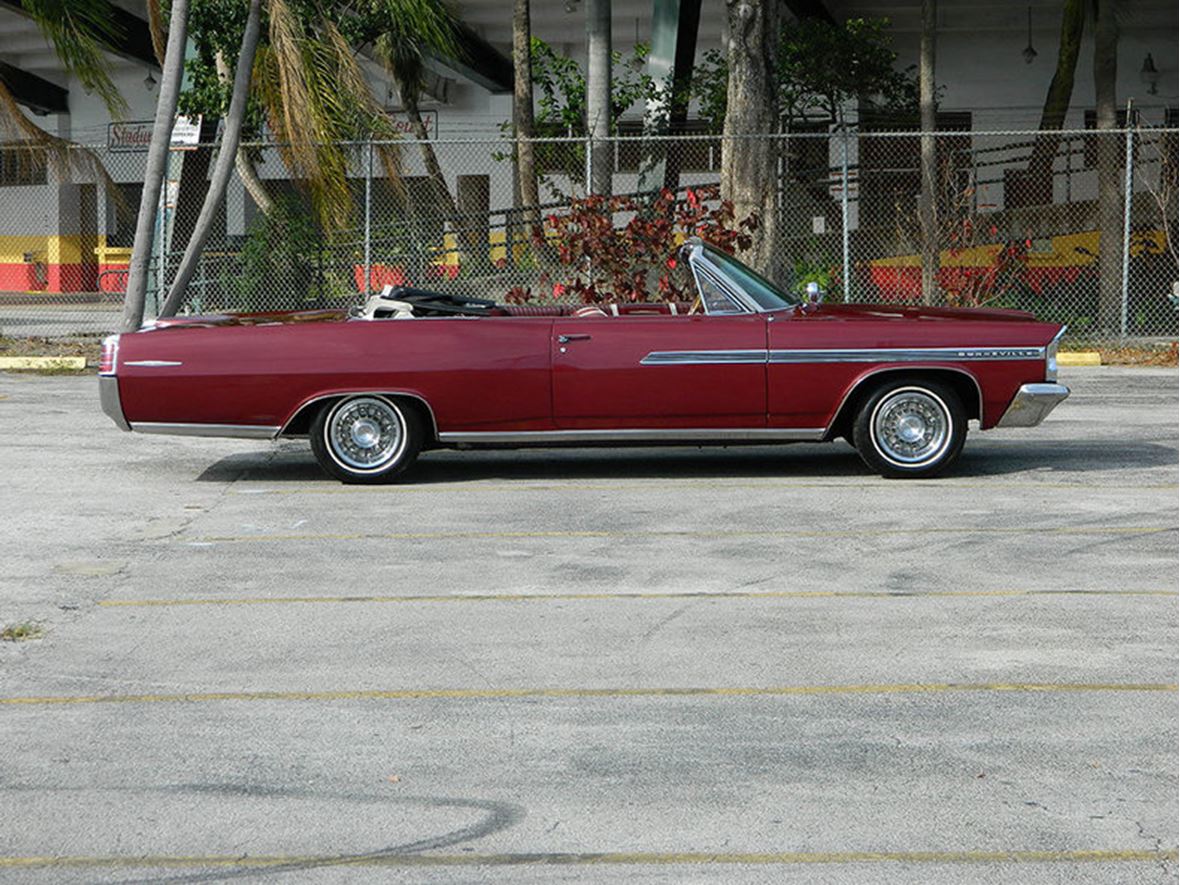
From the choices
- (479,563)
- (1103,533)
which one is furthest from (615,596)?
(1103,533)

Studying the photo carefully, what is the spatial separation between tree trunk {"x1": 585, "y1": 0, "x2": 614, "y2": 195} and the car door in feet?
42.4

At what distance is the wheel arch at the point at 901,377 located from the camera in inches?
433

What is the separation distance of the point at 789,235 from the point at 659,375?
16.8 meters

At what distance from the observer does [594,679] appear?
21.5 ft

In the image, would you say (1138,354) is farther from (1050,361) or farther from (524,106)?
(524,106)

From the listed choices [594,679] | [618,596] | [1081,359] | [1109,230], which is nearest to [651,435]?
[618,596]

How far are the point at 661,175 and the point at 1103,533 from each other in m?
16.5

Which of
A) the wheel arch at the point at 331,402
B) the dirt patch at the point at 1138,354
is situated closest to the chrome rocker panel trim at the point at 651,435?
the wheel arch at the point at 331,402

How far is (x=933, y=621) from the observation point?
7.43m

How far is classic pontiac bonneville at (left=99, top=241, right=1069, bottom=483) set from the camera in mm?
11000

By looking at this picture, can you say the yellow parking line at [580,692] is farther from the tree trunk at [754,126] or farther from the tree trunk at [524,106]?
the tree trunk at [524,106]

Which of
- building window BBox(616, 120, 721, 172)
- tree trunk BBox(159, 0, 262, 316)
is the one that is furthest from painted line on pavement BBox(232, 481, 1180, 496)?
building window BBox(616, 120, 721, 172)

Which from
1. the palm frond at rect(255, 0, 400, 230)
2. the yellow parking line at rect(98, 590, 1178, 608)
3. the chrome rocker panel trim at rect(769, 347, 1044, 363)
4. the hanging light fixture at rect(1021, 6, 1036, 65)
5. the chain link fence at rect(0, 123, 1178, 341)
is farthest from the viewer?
the hanging light fixture at rect(1021, 6, 1036, 65)

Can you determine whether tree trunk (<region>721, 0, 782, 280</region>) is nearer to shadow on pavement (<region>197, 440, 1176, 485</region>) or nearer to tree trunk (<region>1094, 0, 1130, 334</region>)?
tree trunk (<region>1094, 0, 1130, 334</region>)
